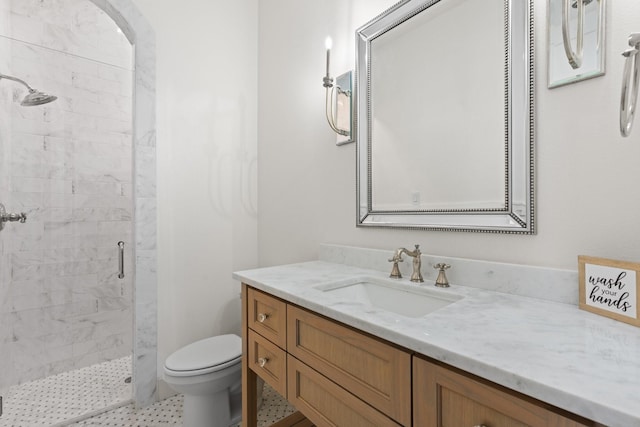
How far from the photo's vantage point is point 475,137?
1.12 metres

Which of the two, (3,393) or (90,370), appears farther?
(90,370)

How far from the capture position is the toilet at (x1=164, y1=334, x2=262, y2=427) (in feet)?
4.84

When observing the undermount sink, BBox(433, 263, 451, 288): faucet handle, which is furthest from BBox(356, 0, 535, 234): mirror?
the undermount sink

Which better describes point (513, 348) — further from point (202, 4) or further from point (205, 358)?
point (202, 4)

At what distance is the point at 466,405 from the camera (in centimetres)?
59

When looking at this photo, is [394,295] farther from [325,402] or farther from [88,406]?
[88,406]

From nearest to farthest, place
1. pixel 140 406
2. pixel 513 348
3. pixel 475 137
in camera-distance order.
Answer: pixel 513 348, pixel 475 137, pixel 140 406

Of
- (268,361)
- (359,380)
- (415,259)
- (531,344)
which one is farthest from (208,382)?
(531,344)

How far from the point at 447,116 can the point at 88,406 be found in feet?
8.02

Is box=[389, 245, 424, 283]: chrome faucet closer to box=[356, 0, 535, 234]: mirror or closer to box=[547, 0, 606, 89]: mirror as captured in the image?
box=[356, 0, 535, 234]: mirror

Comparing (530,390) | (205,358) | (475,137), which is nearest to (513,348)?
(530,390)

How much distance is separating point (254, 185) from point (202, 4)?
3.99ft

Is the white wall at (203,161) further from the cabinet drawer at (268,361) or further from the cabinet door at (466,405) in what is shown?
the cabinet door at (466,405)

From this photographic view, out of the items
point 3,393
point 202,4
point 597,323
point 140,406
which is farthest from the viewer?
point 202,4
